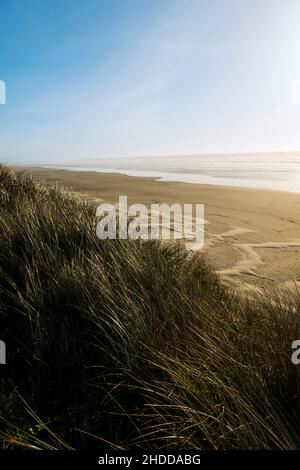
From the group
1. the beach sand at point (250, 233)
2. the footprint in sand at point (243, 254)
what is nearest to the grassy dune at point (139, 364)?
the beach sand at point (250, 233)

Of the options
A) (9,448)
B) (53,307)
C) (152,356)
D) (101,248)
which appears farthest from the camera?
(101,248)

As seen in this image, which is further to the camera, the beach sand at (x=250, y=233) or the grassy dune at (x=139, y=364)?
the beach sand at (x=250, y=233)

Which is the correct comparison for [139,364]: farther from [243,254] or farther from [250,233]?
[250,233]

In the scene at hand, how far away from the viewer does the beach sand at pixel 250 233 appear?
16.3 feet

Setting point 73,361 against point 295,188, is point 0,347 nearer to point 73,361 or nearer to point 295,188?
point 73,361

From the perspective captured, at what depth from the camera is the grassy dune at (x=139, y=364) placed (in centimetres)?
159

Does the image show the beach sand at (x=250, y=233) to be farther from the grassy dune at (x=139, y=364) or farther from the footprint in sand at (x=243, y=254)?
the grassy dune at (x=139, y=364)

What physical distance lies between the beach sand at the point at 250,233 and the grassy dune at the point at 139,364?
0.89 metres

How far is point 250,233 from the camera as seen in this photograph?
287 inches

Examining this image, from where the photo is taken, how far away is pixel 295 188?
48.8 ft

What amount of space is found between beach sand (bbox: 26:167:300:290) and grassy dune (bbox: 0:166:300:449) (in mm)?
893

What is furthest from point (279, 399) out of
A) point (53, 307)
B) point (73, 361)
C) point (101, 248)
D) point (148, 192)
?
point (148, 192)
